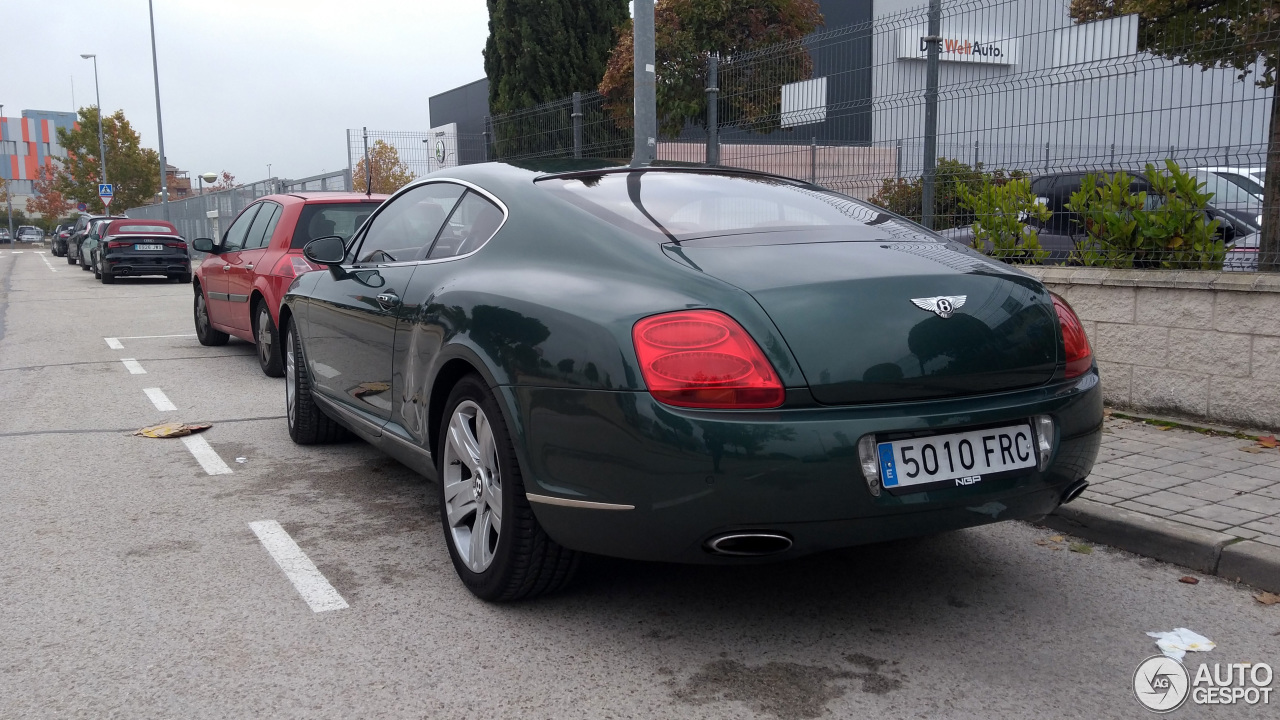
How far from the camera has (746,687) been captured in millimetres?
2979

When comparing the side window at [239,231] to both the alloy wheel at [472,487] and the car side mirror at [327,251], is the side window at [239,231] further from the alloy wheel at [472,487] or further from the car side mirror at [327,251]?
the alloy wheel at [472,487]

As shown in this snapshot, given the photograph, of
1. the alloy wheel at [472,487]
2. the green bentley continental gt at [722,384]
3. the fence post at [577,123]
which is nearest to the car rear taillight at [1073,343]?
the green bentley continental gt at [722,384]

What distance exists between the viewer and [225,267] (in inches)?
381

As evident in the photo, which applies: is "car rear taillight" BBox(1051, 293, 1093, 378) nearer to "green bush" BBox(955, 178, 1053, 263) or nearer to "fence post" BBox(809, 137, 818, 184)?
"green bush" BBox(955, 178, 1053, 263)

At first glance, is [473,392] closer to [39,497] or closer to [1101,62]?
[39,497]

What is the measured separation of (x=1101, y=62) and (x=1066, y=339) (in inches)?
144

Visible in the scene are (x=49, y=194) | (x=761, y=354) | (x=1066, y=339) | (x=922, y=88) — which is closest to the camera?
(x=761, y=354)

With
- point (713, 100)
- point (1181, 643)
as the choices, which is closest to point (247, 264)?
point (713, 100)

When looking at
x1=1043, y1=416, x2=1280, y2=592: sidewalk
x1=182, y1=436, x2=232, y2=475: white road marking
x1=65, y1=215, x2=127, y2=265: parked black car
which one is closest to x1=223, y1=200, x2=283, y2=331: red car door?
x1=182, y1=436, x2=232, y2=475: white road marking

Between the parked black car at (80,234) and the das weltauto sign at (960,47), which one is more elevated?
the das weltauto sign at (960,47)

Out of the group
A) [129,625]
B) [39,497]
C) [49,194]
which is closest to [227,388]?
[39,497]

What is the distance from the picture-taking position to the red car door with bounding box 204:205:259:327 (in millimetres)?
9633

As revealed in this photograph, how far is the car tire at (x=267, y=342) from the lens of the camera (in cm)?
874

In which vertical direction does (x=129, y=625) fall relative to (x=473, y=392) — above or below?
below
